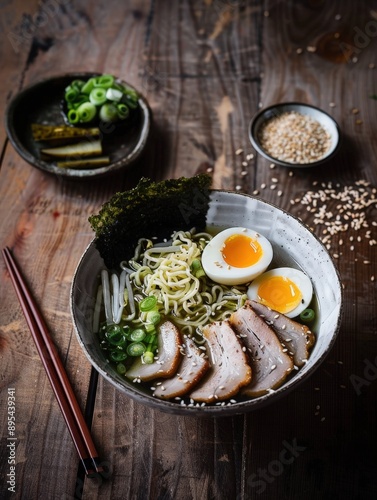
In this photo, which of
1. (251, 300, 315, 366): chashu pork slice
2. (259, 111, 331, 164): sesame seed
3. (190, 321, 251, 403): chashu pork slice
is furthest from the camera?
(259, 111, 331, 164): sesame seed

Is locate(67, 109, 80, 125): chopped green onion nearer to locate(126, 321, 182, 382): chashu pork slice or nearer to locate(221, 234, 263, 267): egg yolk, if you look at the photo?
locate(221, 234, 263, 267): egg yolk

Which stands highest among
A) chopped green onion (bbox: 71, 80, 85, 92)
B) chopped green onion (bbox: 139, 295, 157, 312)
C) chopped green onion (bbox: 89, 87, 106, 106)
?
chopped green onion (bbox: 71, 80, 85, 92)

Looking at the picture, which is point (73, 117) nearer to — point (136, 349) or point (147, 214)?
point (147, 214)

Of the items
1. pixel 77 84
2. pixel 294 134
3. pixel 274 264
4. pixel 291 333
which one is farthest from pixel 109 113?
pixel 291 333

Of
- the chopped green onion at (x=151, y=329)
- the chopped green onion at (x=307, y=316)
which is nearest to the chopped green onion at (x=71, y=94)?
the chopped green onion at (x=151, y=329)

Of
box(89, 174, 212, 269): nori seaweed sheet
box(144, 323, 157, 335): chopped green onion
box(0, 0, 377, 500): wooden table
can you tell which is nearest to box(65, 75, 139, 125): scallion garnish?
box(0, 0, 377, 500): wooden table

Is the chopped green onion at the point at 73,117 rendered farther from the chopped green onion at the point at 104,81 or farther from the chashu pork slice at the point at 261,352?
the chashu pork slice at the point at 261,352

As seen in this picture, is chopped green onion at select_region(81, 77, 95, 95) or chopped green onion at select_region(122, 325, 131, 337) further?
chopped green onion at select_region(81, 77, 95, 95)
